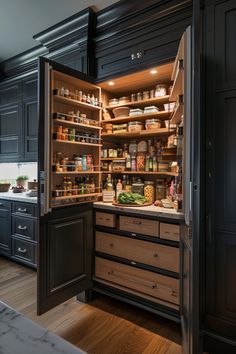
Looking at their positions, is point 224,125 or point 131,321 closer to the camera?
point 224,125

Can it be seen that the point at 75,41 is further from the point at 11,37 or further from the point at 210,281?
the point at 210,281

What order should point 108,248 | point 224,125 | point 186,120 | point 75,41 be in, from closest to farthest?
point 186,120
point 224,125
point 108,248
point 75,41

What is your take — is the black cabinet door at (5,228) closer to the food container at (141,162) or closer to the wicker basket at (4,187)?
the wicker basket at (4,187)

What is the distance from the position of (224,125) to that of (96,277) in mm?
1741

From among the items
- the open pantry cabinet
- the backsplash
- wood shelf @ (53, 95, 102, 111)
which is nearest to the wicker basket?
the backsplash

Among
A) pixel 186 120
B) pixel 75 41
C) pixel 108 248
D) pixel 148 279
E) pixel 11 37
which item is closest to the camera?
pixel 186 120

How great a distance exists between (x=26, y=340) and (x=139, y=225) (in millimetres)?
1612

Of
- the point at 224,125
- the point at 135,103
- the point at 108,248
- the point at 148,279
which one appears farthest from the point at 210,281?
the point at 135,103

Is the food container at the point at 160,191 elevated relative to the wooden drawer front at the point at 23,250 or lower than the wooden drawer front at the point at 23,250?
elevated

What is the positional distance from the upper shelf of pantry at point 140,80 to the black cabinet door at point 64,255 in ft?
4.17

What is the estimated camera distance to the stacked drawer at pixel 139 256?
1.83 metres

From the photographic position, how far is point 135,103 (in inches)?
94.3

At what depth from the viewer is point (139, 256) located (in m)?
1.99

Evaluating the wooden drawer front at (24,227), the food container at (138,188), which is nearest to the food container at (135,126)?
the food container at (138,188)
